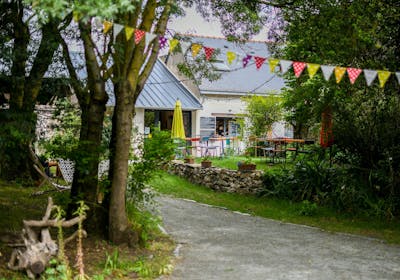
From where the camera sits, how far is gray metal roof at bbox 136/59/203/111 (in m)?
21.3

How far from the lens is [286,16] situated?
36.1 ft

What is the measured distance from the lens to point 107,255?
252 inches

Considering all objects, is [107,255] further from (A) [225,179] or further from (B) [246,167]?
(A) [225,179]

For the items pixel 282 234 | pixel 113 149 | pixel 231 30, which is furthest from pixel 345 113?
pixel 113 149

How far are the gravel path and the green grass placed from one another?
0.51 metres

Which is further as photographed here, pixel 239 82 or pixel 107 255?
pixel 239 82

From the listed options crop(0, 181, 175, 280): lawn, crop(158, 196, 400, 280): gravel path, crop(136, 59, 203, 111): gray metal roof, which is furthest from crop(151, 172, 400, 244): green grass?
crop(136, 59, 203, 111): gray metal roof

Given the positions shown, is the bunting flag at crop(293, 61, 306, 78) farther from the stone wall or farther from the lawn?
the stone wall

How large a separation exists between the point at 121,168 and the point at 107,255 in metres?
1.23

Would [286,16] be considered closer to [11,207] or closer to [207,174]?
[207,174]

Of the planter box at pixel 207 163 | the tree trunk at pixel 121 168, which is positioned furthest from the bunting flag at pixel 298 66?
the planter box at pixel 207 163

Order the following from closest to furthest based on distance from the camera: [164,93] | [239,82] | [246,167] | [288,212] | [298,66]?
[298,66], [288,212], [246,167], [164,93], [239,82]

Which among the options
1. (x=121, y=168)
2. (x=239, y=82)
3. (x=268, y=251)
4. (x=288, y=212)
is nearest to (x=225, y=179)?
(x=288, y=212)

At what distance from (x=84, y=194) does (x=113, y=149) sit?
78 centimetres
